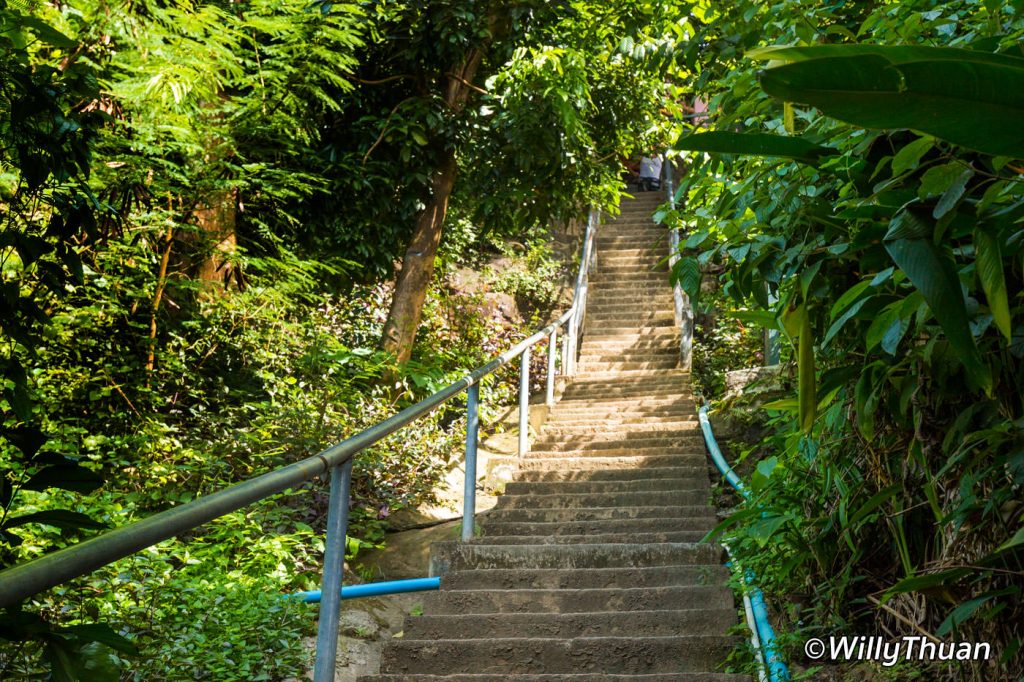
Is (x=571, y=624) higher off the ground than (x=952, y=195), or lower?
lower

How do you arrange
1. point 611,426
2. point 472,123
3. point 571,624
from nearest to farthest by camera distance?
point 571,624, point 611,426, point 472,123

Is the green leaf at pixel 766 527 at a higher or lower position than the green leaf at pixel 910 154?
lower

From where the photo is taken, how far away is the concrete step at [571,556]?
3.82 meters

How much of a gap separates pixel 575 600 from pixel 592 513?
1.33m

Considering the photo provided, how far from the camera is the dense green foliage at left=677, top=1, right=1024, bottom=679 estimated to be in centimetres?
98

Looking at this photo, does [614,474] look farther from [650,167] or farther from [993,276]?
[650,167]

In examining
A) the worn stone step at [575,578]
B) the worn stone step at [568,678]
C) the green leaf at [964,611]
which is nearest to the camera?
the green leaf at [964,611]

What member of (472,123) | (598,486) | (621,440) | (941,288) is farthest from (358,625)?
(472,123)

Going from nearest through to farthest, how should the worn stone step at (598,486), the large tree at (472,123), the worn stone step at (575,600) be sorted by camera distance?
1. the worn stone step at (575,600)
2. the worn stone step at (598,486)
3. the large tree at (472,123)

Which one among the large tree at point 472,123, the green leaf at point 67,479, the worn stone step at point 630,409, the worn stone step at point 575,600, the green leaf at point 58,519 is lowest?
the green leaf at point 58,519

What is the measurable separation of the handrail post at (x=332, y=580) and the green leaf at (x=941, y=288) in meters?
1.24

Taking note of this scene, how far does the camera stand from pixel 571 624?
3.28 m

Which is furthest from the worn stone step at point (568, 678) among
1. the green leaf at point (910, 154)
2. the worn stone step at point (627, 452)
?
the worn stone step at point (627, 452)

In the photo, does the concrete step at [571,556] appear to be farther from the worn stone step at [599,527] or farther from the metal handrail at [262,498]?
the worn stone step at [599,527]
